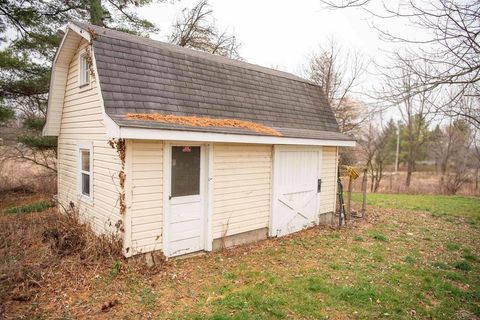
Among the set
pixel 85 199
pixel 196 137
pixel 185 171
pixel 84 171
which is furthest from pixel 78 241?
pixel 196 137

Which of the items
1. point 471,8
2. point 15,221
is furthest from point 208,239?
point 471,8

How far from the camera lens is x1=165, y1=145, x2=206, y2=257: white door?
602 cm

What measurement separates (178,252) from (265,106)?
4706 mm

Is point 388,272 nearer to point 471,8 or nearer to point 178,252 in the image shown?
point 178,252

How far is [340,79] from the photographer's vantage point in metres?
20.1

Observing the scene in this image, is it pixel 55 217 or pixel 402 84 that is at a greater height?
pixel 402 84

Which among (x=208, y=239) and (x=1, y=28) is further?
(x=1, y=28)

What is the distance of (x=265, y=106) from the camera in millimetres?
8477

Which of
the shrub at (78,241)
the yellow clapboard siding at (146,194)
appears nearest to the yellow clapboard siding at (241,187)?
the yellow clapboard siding at (146,194)

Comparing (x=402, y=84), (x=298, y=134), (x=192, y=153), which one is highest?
(x=402, y=84)

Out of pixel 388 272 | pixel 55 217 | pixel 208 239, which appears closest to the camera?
pixel 388 272

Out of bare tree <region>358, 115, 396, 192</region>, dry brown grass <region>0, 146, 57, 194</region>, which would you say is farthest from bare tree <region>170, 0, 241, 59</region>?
bare tree <region>358, 115, 396, 192</region>

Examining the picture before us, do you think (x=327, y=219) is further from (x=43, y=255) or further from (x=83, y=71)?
(x=83, y=71)

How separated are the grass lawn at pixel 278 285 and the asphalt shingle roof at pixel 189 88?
2774mm
